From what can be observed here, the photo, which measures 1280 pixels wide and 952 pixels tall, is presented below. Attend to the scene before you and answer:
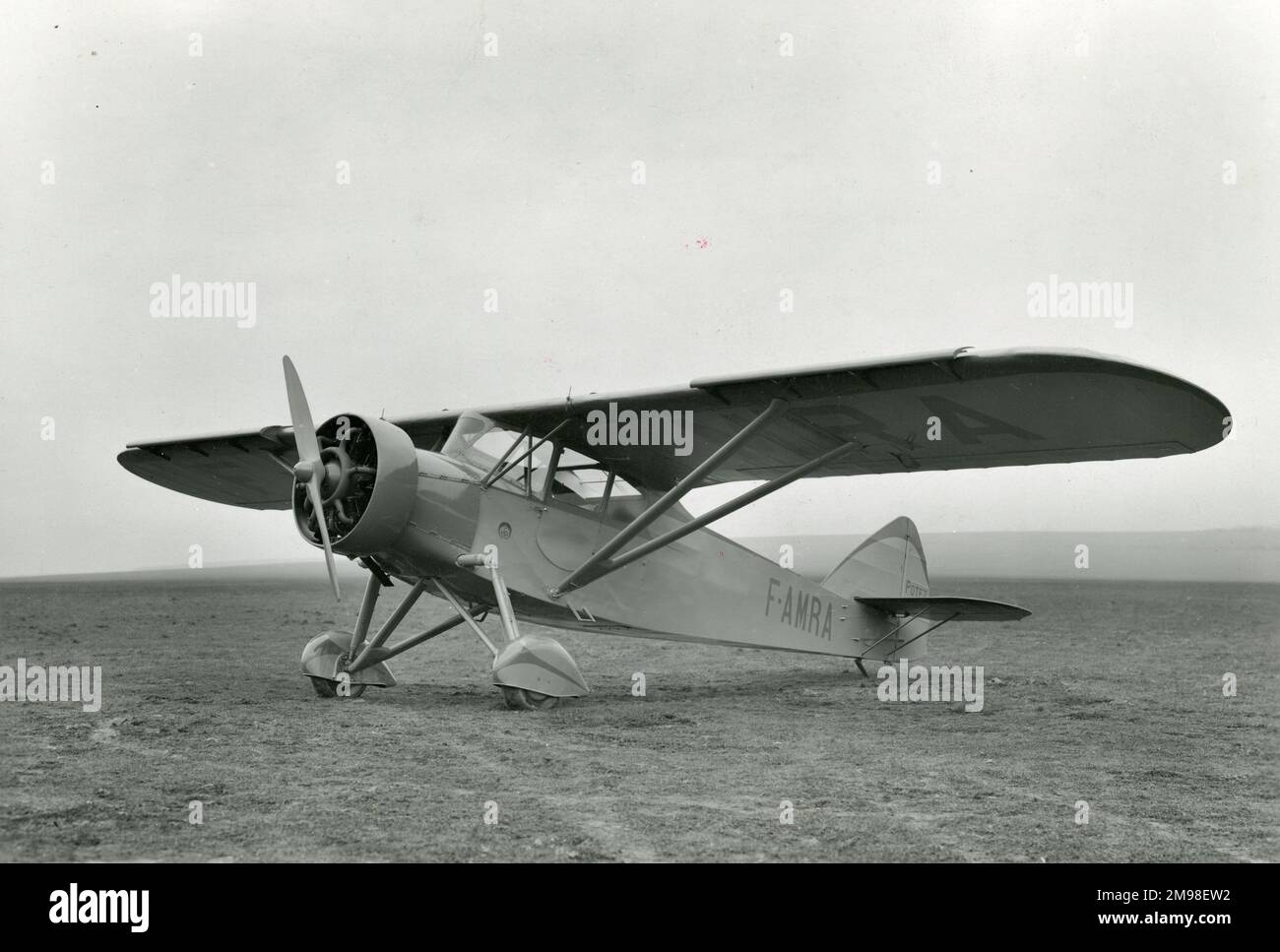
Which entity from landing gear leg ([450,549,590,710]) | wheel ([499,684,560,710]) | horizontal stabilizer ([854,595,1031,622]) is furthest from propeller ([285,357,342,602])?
horizontal stabilizer ([854,595,1031,622])

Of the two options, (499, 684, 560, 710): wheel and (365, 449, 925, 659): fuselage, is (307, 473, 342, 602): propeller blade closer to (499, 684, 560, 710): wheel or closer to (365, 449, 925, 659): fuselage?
(365, 449, 925, 659): fuselage

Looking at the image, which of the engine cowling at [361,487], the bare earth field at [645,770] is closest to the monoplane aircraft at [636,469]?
the engine cowling at [361,487]

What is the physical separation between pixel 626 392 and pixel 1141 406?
159 inches

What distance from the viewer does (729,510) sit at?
9.13m

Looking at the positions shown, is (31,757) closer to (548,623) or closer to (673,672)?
(548,623)

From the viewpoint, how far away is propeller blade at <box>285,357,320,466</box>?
8312 mm

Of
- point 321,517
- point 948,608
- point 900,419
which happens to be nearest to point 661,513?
point 900,419

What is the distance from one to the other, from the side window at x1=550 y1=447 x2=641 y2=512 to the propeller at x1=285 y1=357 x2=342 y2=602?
231 centimetres

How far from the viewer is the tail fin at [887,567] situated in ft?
41.1

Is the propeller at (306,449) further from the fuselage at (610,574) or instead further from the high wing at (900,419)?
the high wing at (900,419)

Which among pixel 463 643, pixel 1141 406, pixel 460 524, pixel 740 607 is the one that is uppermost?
pixel 1141 406

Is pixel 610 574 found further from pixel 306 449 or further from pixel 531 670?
pixel 306 449
